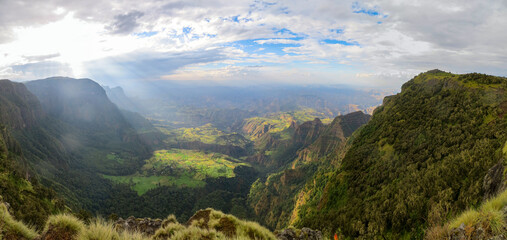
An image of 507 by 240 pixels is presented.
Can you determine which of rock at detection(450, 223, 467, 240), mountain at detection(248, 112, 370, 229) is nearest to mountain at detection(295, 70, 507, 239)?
rock at detection(450, 223, 467, 240)

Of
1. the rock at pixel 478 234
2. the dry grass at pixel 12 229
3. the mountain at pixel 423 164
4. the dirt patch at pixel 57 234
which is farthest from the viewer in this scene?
the mountain at pixel 423 164

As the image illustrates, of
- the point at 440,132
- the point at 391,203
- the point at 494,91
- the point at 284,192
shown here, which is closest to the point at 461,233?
the point at 391,203

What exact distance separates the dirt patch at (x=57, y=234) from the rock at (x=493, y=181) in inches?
962

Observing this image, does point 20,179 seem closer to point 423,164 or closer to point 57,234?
point 57,234

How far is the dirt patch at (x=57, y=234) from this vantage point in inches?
291

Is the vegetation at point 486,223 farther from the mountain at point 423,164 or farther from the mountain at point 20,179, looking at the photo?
the mountain at point 20,179

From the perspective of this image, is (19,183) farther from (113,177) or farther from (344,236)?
(113,177)

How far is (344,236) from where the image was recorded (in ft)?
86.5

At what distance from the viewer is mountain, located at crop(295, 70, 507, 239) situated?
20.9 m

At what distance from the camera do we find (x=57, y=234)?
24.6 ft

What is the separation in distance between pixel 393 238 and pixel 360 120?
186 metres

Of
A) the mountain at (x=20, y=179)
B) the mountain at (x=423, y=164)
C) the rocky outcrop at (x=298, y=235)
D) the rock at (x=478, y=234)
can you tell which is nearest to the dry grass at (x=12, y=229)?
the mountain at (x=20, y=179)

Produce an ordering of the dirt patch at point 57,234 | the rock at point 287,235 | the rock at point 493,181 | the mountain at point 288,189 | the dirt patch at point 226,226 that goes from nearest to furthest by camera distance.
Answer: the dirt patch at point 57,234 < the rock at point 493,181 < the dirt patch at point 226,226 < the rock at point 287,235 < the mountain at point 288,189

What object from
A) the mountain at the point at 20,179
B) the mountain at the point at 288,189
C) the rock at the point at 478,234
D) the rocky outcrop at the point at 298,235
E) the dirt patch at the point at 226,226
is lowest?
the mountain at the point at 288,189
